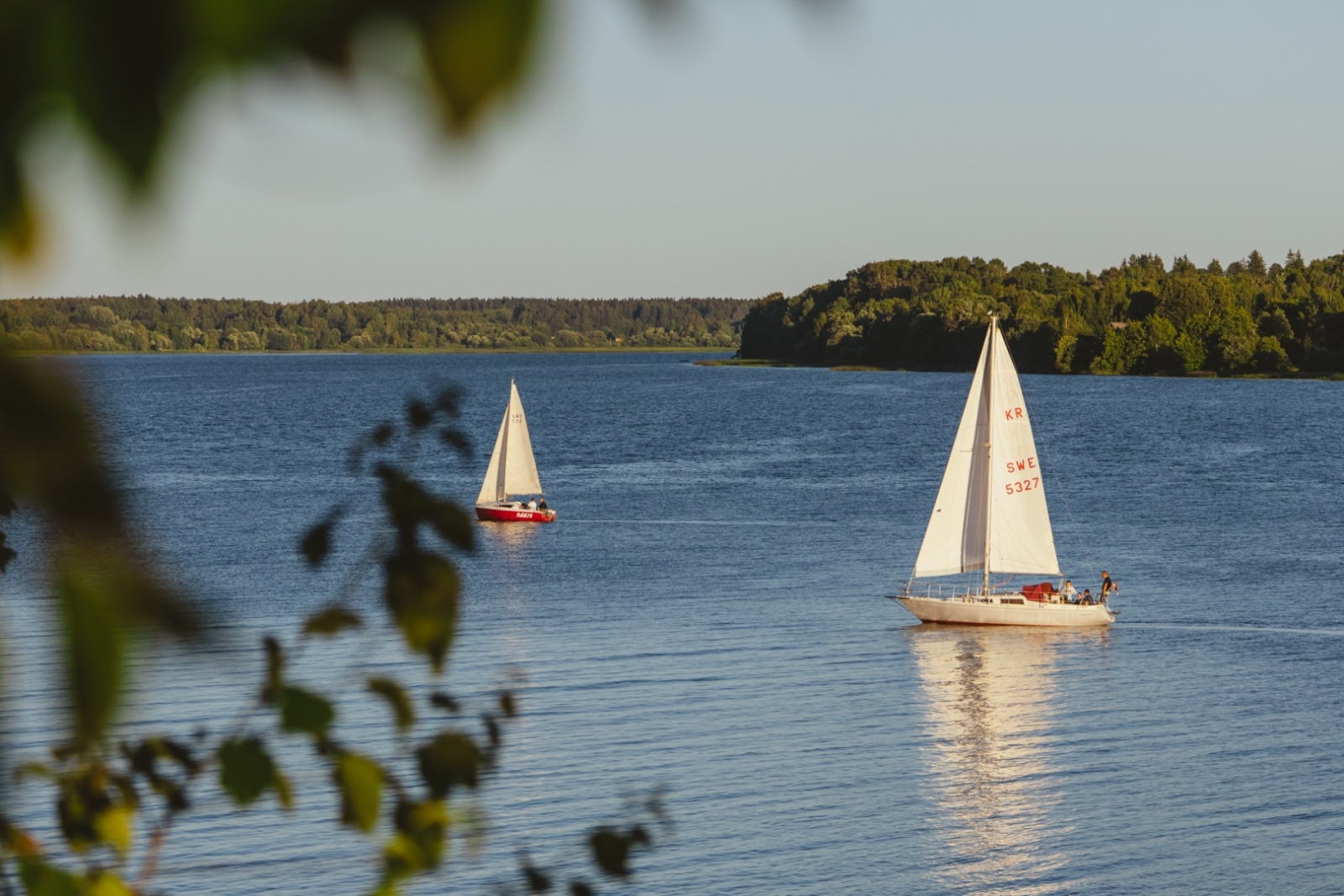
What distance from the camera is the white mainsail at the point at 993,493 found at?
174ft

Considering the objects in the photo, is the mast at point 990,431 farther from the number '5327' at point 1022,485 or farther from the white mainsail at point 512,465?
the white mainsail at point 512,465

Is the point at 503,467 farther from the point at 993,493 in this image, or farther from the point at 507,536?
the point at 993,493

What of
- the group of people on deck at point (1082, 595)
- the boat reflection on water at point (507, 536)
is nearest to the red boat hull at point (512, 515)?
the boat reflection on water at point (507, 536)

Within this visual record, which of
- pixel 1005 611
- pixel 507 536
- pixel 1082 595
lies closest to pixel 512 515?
pixel 507 536

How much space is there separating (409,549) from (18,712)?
5.99ft

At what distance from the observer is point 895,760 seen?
127 feet

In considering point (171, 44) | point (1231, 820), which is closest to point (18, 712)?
point (171, 44)

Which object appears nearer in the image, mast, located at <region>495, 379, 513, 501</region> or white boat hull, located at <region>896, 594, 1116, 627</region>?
white boat hull, located at <region>896, 594, 1116, 627</region>

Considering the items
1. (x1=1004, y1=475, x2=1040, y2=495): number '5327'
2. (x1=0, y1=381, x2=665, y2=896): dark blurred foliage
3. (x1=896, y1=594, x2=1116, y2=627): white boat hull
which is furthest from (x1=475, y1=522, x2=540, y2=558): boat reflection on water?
(x1=0, y1=381, x2=665, y2=896): dark blurred foliage

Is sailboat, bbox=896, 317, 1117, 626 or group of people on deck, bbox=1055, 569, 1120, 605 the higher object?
sailboat, bbox=896, 317, 1117, 626

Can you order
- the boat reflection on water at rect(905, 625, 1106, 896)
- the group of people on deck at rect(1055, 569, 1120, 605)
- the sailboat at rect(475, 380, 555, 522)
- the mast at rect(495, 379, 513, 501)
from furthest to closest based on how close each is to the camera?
1. the mast at rect(495, 379, 513, 501)
2. the sailboat at rect(475, 380, 555, 522)
3. the group of people on deck at rect(1055, 569, 1120, 605)
4. the boat reflection on water at rect(905, 625, 1106, 896)

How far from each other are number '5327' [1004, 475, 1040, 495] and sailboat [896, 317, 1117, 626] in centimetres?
3

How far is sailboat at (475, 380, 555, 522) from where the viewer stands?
78.2 m

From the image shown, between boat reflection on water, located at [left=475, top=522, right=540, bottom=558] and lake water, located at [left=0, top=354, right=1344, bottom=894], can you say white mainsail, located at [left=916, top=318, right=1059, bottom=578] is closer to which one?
lake water, located at [left=0, top=354, right=1344, bottom=894]
